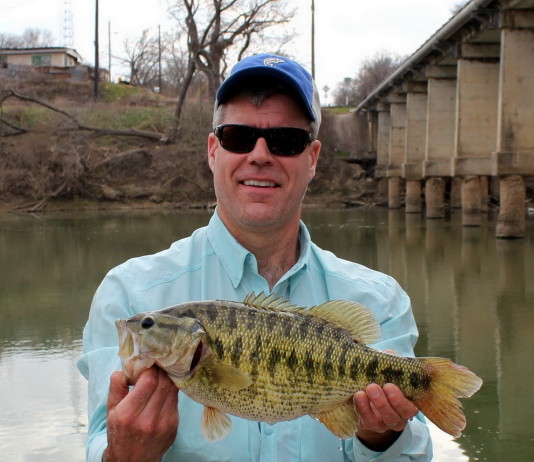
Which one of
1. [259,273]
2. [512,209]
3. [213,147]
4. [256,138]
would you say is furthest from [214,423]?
[512,209]

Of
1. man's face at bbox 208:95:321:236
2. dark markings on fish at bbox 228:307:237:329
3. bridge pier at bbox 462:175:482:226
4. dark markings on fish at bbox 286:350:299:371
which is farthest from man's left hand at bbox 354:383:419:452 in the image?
bridge pier at bbox 462:175:482:226

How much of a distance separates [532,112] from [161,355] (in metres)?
20.4

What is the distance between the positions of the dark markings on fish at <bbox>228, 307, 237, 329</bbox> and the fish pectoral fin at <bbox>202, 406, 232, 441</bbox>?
296 mm

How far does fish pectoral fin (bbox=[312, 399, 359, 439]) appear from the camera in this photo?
262 cm

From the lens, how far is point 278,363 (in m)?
2.47

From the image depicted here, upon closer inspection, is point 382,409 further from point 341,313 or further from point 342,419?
point 341,313

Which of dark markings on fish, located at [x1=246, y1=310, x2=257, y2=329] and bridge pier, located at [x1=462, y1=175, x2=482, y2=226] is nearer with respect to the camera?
dark markings on fish, located at [x1=246, y1=310, x2=257, y2=329]

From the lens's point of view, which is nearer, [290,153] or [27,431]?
[290,153]

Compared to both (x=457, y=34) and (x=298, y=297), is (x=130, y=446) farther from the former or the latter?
(x=457, y=34)

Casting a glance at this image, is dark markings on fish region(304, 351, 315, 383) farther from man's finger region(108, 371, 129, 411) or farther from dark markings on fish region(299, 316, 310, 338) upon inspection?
man's finger region(108, 371, 129, 411)

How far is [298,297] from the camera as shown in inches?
123

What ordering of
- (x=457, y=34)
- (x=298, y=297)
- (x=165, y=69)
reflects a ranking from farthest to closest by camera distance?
1. (x=165, y=69)
2. (x=457, y=34)
3. (x=298, y=297)

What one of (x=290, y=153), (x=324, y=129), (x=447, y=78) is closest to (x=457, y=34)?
(x=447, y=78)

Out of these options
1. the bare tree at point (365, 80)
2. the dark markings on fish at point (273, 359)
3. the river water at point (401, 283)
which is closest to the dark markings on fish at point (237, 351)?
the dark markings on fish at point (273, 359)
